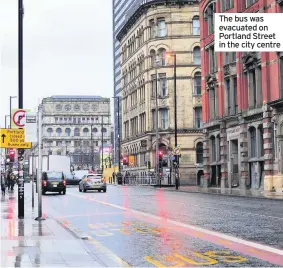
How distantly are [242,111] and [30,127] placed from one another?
3075 centimetres

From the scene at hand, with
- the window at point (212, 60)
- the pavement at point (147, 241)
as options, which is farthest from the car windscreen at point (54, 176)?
the pavement at point (147, 241)

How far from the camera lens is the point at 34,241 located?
13.5 metres

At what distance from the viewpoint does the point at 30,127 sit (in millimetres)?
19703

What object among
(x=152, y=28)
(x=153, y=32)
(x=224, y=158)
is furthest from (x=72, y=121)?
(x=224, y=158)

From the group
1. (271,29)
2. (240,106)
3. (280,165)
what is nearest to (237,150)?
(240,106)

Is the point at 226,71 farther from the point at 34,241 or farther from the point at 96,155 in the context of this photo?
the point at 96,155

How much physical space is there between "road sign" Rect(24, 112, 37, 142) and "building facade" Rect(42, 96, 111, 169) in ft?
539

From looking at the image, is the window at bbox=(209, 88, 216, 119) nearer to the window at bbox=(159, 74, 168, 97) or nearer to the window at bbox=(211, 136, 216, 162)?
the window at bbox=(211, 136, 216, 162)

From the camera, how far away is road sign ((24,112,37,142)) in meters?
19.6

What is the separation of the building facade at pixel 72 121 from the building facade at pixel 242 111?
12961 centimetres

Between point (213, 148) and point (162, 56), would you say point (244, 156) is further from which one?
point (162, 56)

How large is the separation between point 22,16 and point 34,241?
933 cm

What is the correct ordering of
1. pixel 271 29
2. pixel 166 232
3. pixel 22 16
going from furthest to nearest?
pixel 22 16
pixel 166 232
pixel 271 29

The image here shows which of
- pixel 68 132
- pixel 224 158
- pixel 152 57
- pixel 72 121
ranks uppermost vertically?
pixel 72 121
